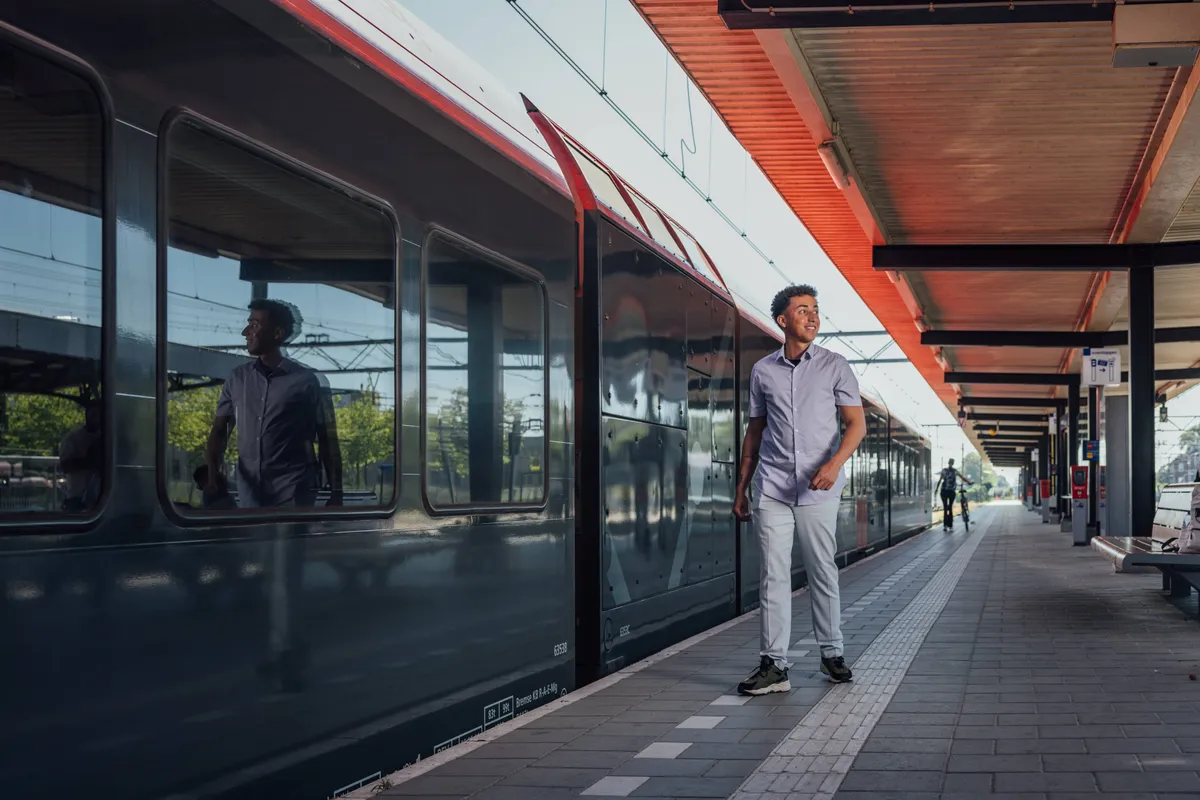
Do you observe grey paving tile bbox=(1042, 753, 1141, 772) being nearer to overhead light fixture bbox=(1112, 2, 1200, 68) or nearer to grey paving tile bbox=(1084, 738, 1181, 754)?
grey paving tile bbox=(1084, 738, 1181, 754)

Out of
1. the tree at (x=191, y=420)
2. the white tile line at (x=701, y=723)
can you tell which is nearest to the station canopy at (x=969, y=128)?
the white tile line at (x=701, y=723)

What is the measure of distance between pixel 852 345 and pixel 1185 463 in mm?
11548

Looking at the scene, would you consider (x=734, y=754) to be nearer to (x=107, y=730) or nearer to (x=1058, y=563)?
(x=107, y=730)

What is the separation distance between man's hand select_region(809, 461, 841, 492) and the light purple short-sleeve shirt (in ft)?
0.18

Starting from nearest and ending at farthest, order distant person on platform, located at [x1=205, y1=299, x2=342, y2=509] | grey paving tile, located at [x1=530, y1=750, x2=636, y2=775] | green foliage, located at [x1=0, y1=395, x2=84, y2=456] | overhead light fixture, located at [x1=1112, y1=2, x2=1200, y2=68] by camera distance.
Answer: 1. green foliage, located at [x1=0, y1=395, x2=84, y2=456]
2. distant person on platform, located at [x1=205, y1=299, x2=342, y2=509]
3. grey paving tile, located at [x1=530, y1=750, x2=636, y2=775]
4. overhead light fixture, located at [x1=1112, y1=2, x2=1200, y2=68]

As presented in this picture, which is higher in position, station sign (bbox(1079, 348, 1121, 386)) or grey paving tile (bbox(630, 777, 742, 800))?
station sign (bbox(1079, 348, 1121, 386))

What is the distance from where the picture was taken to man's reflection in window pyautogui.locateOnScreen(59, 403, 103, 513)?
10.2 ft

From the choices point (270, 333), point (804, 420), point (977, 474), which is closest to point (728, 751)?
point (804, 420)

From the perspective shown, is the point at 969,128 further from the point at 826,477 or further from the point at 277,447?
the point at 277,447

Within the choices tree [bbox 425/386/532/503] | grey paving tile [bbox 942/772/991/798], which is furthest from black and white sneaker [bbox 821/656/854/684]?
tree [bbox 425/386/532/503]

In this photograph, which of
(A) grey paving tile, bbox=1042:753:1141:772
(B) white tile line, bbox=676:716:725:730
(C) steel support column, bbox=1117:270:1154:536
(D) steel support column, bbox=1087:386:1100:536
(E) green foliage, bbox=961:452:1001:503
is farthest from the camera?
(E) green foliage, bbox=961:452:1001:503

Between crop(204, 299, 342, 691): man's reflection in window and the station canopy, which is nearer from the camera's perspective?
crop(204, 299, 342, 691): man's reflection in window

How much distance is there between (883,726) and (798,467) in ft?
4.52

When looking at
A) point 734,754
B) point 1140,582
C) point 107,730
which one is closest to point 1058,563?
point 1140,582
